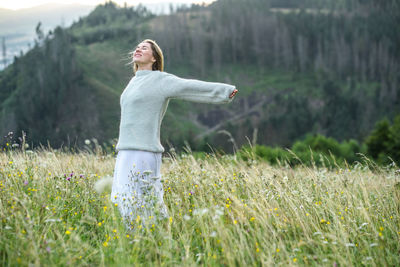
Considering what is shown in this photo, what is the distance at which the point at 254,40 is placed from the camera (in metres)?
113

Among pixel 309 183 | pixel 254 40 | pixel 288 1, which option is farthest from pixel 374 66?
pixel 309 183

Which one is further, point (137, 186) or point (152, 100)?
point (152, 100)

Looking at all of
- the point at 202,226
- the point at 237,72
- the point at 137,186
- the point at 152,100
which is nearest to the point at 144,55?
the point at 152,100

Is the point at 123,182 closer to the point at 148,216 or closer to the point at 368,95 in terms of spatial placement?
the point at 148,216

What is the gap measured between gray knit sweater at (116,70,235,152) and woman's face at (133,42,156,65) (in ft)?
0.85

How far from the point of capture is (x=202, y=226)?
10.6 feet

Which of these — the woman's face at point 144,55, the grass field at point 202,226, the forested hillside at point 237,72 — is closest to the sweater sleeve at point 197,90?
the woman's face at point 144,55

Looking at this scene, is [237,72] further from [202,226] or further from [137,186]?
[202,226]

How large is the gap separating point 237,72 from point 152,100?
104 metres

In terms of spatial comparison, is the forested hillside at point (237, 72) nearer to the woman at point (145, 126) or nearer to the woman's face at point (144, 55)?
the woman's face at point (144, 55)

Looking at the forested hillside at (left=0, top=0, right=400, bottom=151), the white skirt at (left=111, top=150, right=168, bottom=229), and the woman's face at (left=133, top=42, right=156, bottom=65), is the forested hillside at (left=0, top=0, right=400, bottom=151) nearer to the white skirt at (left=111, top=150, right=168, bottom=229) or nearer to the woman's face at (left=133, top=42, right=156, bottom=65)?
the woman's face at (left=133, top=42, right=156, bottom=65)

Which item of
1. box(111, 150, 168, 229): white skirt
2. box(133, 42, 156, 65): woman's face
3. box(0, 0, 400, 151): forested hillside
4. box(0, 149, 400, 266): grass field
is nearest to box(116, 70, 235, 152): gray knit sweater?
box(111, 150, 168, 229): white skirt

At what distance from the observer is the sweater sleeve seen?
3846 mm

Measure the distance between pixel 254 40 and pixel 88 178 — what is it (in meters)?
114
